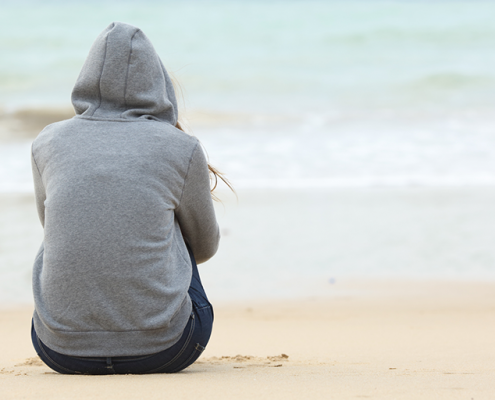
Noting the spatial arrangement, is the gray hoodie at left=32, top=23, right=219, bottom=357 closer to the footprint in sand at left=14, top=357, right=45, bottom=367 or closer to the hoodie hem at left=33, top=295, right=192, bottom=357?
the hoodie hem at left=33, top=295, right=192, bottom=357

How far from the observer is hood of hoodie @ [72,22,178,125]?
64.4 inches

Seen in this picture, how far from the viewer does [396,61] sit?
14.8 m

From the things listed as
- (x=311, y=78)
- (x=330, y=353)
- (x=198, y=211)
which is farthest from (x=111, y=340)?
(x=311, y=78)

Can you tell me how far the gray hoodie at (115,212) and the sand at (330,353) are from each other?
0.15m

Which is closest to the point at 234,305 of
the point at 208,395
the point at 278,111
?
the point at 208,395

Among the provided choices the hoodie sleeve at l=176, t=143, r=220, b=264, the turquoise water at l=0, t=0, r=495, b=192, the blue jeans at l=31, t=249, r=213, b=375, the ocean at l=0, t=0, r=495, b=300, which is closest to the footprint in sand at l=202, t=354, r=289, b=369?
the blue jeans at l=31, t=249, r=213, b=375

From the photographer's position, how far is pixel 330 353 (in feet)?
7.74

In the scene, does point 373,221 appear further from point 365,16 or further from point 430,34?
point 365,16

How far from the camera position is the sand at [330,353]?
4.81 ft

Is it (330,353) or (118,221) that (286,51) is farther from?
(118,221)

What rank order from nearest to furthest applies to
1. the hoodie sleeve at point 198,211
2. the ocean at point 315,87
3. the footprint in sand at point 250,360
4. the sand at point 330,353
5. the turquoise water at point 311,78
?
the sand at point 330,353 < the hoodie sleeve at point 198,211 < the footprint in sand at point 250,360 < the ocean at point 315,87 < the turquoise water at point 311,78

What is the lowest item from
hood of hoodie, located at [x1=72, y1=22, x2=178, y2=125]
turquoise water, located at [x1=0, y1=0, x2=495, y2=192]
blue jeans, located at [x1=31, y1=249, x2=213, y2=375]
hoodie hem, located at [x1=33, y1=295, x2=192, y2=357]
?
turquoise water, located at [x1=0, y1=0, x2=495, y2=192]

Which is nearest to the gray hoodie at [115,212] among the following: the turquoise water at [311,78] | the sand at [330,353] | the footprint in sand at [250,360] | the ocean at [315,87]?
the sand at [330,353]

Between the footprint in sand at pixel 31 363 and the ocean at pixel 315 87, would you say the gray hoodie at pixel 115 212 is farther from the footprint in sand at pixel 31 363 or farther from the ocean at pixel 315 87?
the footprint in sand at pixel 31 363
